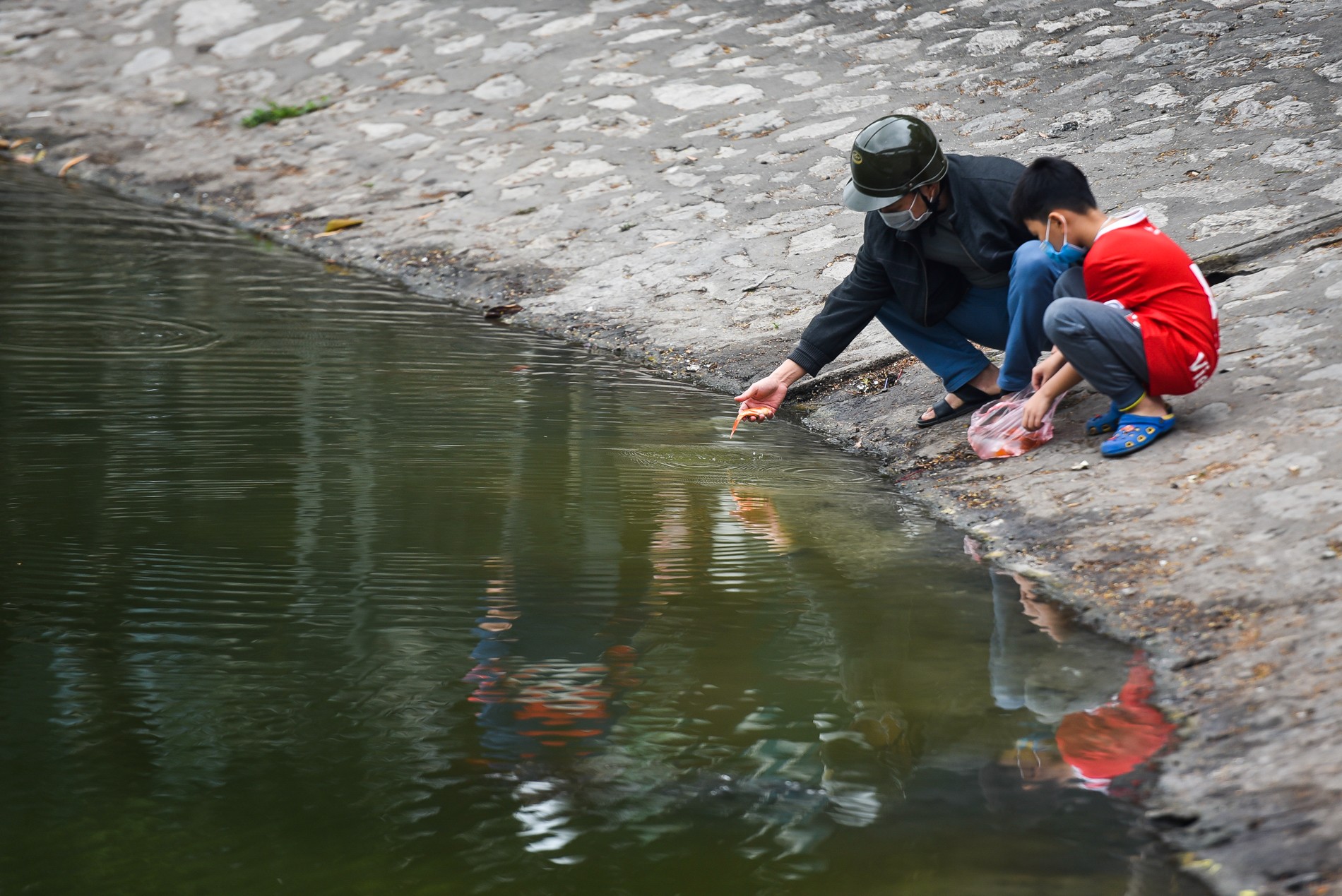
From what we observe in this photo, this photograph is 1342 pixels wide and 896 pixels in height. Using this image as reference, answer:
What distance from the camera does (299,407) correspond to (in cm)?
388

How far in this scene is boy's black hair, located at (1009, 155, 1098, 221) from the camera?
3068 mm

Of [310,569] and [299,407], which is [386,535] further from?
[299,407]

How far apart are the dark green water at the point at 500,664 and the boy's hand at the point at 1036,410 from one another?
16.4 inches

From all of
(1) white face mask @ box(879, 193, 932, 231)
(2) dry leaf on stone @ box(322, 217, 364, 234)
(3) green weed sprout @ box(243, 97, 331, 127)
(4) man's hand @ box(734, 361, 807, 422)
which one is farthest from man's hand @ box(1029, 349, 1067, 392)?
(3) green weed sprout @ box(243, 97, 331, 127)

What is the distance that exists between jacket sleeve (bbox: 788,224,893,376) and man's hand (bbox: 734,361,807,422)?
0.04 meters

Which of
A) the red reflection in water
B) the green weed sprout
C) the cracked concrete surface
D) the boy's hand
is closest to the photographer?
Result: the red reflection in water

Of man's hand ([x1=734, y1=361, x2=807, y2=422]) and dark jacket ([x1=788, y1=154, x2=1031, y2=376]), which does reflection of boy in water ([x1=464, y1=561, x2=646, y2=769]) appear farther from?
dark jacket ([x1=788, y1=154, x2=1031, y2=376])

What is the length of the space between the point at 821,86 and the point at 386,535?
4.63 meters

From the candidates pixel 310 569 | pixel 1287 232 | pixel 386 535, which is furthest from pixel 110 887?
pixel 1287 232

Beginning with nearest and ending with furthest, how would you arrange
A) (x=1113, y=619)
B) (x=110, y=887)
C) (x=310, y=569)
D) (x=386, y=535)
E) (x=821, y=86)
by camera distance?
(x=110, y=887) < (x=1113, y=619) < (x=310, y=569) < (x=386, y=535) < (x=821, y=86)

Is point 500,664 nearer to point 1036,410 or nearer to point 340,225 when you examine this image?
point 1036,410

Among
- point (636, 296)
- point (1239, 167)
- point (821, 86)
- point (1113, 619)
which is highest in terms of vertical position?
point (821, 86)

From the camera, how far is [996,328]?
11.8 feet

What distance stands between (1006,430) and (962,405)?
0.32m
